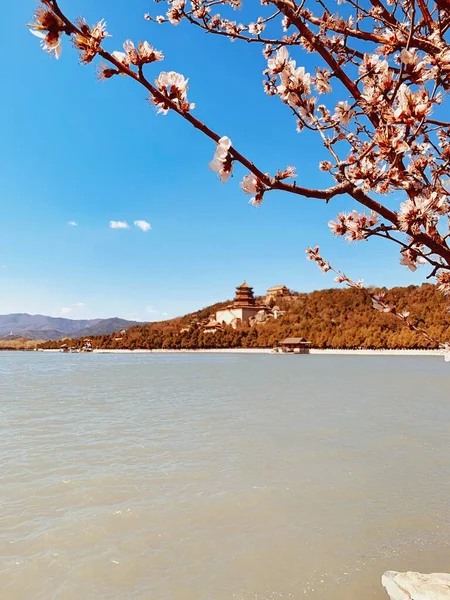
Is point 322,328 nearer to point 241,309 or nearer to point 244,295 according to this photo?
point 241,309

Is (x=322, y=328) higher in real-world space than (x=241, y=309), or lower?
lower

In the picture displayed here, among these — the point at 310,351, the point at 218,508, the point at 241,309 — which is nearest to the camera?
the point at 218,508

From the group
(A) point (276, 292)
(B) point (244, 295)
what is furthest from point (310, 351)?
(A) point (276, 292)

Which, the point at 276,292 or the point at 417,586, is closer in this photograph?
the point at 417,586

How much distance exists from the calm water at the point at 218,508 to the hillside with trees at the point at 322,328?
139 ft

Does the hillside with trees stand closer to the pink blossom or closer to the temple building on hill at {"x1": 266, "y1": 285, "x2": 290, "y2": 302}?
the temple building on hill at {"x1": 266, "y1": 285, "x2": 290, "y2": 302}

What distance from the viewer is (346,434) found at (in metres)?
7.88

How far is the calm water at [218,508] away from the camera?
2.96m

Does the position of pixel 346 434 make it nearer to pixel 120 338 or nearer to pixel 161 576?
pixel 161 576

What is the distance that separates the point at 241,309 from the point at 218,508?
6894 cm

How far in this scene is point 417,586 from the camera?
7.93 feet

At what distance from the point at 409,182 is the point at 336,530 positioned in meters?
3.54

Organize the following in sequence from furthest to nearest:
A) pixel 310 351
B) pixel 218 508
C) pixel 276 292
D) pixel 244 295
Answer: pixel 276 292 → pixel 244 295 → pixel 310 351 → pixel 218 508

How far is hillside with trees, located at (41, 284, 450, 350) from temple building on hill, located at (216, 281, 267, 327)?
8.56ft
